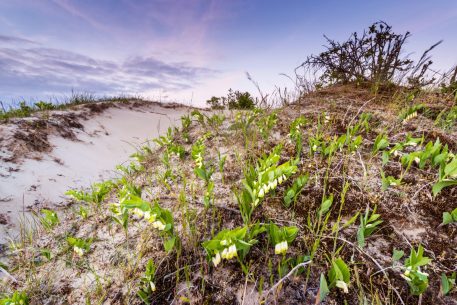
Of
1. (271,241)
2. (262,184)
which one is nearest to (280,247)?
(271,241)

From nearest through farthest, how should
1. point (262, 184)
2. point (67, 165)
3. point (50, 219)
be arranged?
point (262, 184) < point (50, 219) < point (67, 165)

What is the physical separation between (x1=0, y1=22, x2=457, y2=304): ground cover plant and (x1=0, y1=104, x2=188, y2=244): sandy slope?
88 cm

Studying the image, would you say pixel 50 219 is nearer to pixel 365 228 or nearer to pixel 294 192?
pixel 294 192

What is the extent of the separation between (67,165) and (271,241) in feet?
16.3

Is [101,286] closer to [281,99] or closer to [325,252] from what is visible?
[325,252]

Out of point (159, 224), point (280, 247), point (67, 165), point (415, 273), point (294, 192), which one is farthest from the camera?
point (67, 165)

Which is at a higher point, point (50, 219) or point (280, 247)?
point (280, 247)

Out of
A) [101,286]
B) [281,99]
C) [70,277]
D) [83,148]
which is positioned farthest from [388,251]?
[83,148]

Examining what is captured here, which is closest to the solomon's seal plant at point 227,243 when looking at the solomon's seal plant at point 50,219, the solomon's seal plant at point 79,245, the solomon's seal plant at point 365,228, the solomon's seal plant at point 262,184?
the solomon's seal plant at point 262,184

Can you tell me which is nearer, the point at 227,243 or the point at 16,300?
the point at 227,243

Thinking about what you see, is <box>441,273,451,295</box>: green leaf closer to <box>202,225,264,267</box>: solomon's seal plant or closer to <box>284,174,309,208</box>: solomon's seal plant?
<box>284,174,309,208</box>: solomon's seal plant

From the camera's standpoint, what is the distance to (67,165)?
5320 millimetres

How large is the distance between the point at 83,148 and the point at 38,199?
2.21 meters

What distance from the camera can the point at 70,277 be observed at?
7.59 ft
